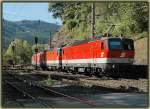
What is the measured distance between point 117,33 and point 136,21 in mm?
3701

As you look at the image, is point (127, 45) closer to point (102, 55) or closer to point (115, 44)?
point (115, 44)

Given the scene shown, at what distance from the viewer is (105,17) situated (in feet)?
198

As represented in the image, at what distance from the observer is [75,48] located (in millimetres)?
35656

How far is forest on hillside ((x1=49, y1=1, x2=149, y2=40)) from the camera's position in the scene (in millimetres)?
43406

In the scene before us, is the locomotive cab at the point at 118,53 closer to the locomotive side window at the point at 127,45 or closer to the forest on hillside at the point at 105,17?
the locomotive side window at the point at 127,45

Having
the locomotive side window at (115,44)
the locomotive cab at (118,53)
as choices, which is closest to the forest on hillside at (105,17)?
the locomotive side window at (115,44)

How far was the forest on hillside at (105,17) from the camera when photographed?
43406 mm

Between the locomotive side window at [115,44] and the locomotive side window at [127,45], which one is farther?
the locomotive side window at [127,45]

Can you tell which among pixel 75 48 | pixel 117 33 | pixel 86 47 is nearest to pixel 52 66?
pixel 117 33

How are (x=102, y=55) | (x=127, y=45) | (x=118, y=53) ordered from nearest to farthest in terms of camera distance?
1. (x=118, y=53)
2. (x=127, y=45)
3. (x=102, y=55)

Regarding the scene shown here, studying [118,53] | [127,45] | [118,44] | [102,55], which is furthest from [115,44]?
[102,55]

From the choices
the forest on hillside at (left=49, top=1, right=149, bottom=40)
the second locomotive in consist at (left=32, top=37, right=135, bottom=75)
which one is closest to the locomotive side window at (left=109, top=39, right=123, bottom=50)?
the second locomotive in consist at (left=32, top=37, right=135, bottom=75)

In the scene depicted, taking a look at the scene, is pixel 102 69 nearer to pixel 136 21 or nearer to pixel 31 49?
pixel 136 21

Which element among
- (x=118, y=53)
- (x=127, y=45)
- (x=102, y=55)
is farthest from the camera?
(x=102, y=55)
